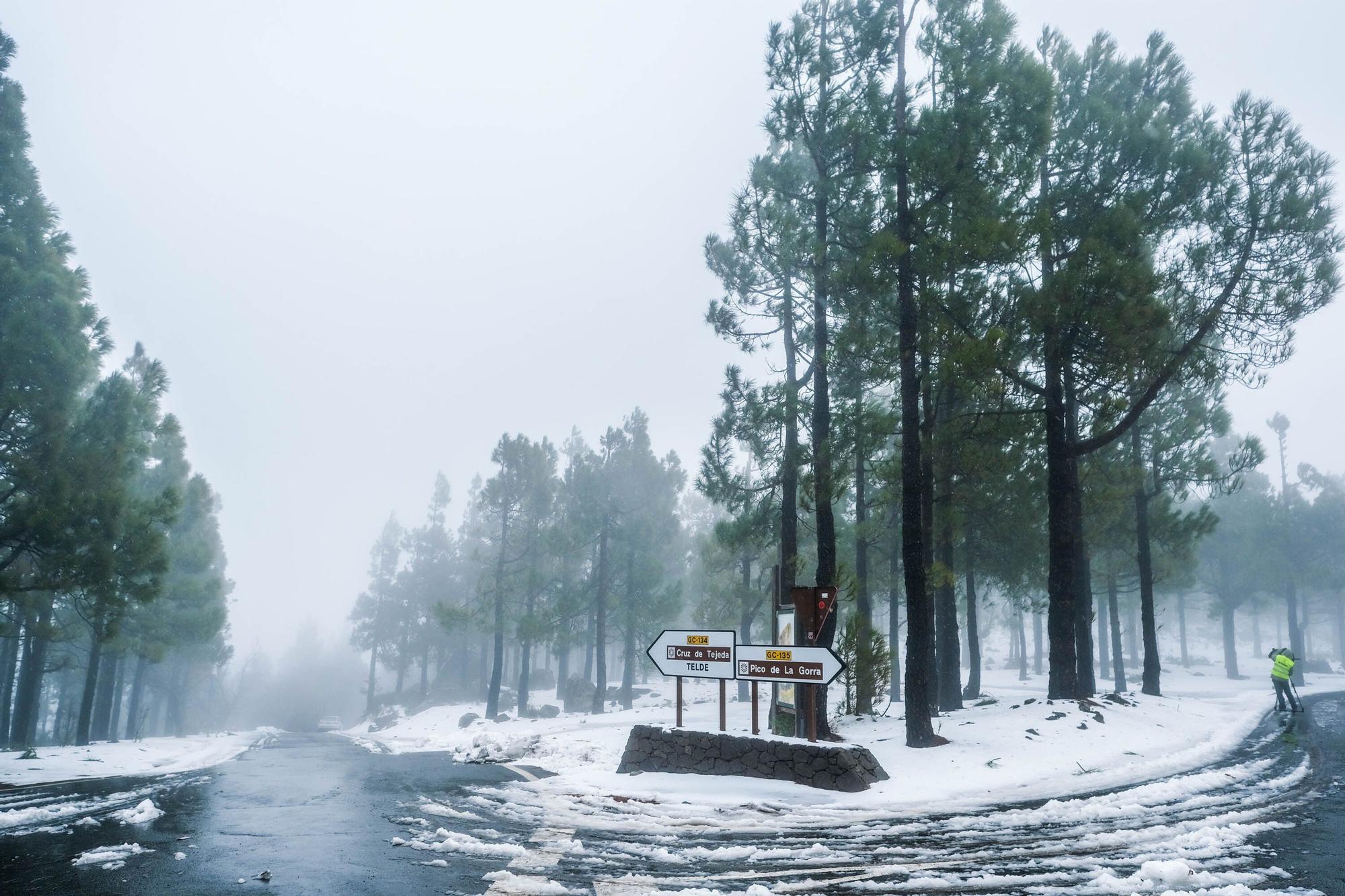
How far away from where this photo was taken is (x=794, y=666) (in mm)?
12141

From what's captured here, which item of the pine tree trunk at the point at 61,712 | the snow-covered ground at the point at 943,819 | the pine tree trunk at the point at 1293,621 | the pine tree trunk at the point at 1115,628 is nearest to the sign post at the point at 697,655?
the snow-covered ground at the point at 943,819

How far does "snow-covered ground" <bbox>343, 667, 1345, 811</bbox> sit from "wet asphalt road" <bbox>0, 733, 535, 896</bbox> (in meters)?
3.01

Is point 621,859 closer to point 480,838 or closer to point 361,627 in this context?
point 480,838

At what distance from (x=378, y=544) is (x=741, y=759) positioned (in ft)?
207

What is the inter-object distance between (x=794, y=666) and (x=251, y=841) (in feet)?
23.9

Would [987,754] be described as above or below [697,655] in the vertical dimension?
below

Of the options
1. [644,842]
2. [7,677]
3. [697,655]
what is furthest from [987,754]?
[7,677]

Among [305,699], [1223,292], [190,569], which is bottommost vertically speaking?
[305,699]

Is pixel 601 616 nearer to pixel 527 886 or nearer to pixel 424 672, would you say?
pixel 424 672

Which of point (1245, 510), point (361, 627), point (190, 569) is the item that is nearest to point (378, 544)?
point (361, 627)

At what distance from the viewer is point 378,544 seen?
6944cm

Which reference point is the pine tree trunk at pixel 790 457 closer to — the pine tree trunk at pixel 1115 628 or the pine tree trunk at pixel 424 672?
the pine tree trunk at pixel 1115 628

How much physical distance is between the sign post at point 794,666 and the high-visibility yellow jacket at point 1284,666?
51.1 feet

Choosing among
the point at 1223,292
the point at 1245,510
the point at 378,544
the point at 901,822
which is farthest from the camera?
the point at 378,544
